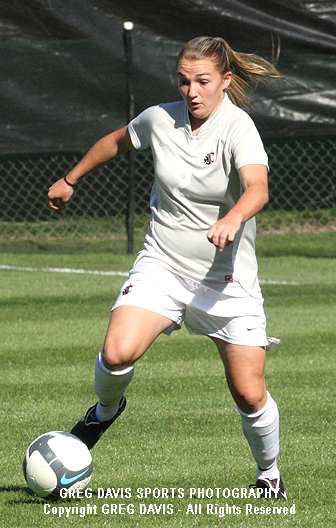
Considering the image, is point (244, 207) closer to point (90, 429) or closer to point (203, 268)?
point (203, 268)

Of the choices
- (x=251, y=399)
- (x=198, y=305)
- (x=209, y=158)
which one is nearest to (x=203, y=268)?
(x=198, y=305)

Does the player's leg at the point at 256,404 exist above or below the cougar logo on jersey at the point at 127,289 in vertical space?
below

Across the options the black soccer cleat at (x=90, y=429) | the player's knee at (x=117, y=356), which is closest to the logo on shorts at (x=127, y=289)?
the player's knee at (x=117, y=356)

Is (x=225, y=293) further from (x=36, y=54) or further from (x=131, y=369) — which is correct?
(x=36, y=54)

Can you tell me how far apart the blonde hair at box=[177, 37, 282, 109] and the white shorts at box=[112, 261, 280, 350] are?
0.90 meters

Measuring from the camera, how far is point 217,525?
3.61m

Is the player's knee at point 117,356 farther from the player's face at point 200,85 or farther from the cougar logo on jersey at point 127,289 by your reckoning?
the player's face at point 200,85

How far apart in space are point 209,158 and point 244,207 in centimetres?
46

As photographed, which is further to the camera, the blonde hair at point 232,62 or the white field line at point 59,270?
the white field line at point 59,270

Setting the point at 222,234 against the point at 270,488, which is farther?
the point at 270,488

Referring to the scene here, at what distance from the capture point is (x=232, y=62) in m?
4.30

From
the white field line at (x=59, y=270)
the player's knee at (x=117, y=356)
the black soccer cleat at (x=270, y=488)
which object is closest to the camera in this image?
the player's knee at (x=117, y=356)

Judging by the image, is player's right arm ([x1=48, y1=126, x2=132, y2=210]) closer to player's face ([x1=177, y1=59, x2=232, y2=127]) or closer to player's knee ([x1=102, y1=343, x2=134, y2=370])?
player's face ([x1=177, y1=59, x2=232, y2=127])

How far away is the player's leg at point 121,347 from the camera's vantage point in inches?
154
